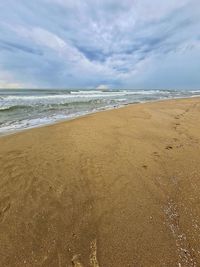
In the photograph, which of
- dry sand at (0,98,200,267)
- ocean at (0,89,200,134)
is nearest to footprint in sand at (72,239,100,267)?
dry sand at (0,98,200,267)

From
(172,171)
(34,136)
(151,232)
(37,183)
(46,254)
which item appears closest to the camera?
(46,254)

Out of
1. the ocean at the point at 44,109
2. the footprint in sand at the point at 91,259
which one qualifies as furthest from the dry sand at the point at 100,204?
the ocean at the point at 44,109

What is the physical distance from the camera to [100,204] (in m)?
2.92

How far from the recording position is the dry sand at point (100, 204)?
2148 mm

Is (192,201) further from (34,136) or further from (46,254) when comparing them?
(34,136)

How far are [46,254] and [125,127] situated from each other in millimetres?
5542

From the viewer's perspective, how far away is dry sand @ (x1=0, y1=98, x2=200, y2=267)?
84.6 inches

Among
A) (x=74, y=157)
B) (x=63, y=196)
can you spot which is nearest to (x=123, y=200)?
(x=63, y=196)

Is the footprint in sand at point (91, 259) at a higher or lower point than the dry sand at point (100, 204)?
higher

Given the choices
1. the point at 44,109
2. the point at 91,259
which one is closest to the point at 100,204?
the point at 91,259

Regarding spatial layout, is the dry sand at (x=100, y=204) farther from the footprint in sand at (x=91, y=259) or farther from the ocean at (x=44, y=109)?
the ocean at (x=44, y=109)

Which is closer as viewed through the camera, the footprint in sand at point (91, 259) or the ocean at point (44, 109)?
the footprint in sand at point (91, 259)

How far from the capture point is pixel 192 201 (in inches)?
113

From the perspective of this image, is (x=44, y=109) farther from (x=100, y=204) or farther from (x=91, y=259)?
(x=91, y=259)
